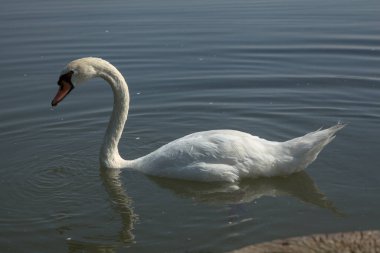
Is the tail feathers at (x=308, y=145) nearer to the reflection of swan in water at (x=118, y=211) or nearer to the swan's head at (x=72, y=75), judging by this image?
the reflection of swan in water at (x=118, y=211)

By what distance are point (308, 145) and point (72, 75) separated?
3.16 m

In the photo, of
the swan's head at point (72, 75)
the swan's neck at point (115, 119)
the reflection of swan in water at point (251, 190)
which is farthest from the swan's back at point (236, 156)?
the swan's head at point (72, 75)

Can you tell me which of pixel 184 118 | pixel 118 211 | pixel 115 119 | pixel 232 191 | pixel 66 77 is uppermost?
pixel 66 77

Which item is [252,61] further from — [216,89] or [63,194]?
[63,194]

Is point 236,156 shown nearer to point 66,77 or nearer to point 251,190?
point 251,190

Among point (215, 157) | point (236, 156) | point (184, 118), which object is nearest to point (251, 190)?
point (236, 156)

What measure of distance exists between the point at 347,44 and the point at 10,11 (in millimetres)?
11809

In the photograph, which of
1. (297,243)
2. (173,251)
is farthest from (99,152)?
(297,243)

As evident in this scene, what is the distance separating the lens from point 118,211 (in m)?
7.64

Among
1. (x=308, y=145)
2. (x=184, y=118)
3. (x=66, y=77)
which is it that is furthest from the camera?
(x=184, y=118)

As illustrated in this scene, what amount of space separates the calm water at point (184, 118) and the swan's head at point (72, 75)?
1061 mm

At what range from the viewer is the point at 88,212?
7.55 meters

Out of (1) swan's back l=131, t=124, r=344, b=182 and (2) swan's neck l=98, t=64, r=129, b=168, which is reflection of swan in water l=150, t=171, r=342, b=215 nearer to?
(1) swan's back l=131, t=124, r=344, b=182

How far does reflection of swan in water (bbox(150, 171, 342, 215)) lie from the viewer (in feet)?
25.8
